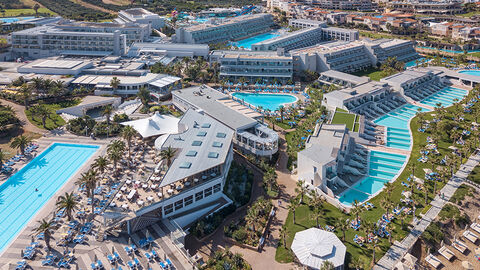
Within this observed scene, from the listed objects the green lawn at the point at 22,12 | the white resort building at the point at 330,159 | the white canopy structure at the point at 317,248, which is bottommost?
the white canopy structure at the point at 317,248

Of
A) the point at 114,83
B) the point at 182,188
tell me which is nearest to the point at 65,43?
the point at 114,83

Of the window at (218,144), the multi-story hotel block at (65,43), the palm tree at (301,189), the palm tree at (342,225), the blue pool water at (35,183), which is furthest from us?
the multi-story hotel block at (65,43)

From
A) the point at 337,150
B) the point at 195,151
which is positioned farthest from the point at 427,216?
the point at 195,151

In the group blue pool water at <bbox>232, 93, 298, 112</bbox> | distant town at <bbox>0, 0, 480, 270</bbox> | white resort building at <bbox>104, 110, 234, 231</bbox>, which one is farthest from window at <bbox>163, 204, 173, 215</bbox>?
blue pool water at <bbox>232, 93, 298, 112</bbox>

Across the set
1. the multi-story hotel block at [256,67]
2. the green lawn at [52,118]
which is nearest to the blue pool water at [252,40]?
the multi-story hotel block at [256,67]

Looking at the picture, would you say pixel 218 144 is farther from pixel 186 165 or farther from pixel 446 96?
pixel 446 96

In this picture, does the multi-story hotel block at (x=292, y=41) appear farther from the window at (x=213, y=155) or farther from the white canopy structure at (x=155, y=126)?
the window at (x=213, y=155)

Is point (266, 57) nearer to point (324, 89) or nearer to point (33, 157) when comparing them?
point (324, 89)
